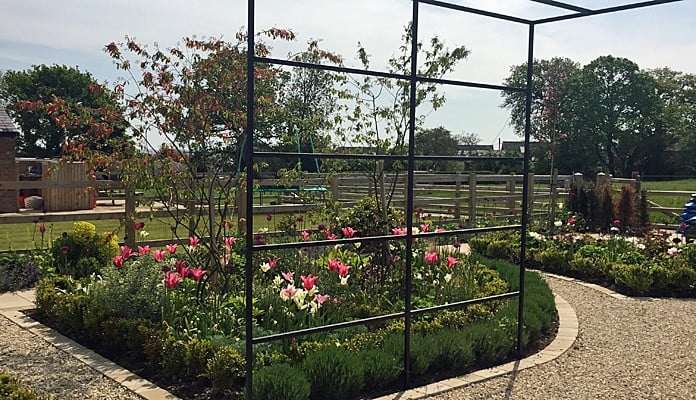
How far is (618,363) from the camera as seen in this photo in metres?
4.36

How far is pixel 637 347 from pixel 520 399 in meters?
1.74

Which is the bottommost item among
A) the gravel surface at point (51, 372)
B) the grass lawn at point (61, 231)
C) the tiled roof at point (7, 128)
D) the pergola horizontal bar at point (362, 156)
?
the grass lawn at point (61, 231)

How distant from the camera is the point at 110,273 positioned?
4.70 metres

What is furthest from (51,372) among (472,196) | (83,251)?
(472,196)

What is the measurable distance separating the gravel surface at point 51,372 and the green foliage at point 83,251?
1.57m

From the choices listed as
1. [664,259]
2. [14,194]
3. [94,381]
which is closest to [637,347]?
[664,259]

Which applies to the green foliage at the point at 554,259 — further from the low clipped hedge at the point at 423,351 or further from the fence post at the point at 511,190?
the fence post at the point at 511,190

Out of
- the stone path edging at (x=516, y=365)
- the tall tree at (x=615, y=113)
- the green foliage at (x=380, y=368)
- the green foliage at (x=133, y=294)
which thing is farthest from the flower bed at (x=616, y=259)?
the tall tree at (x=615, y=113)

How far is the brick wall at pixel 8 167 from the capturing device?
14680mm

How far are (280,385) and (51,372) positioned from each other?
1702 mm

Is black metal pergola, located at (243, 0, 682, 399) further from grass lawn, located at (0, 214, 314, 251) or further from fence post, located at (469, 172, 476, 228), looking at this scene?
fence post, located at (469, 172, 476, 228)

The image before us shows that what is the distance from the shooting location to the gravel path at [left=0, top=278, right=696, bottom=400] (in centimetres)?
366

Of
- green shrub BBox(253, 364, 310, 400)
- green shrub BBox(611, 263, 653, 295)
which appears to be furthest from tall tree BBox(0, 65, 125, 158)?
green shrub BBox(253, 364, 310, 400)

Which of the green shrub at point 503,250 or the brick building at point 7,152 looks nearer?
the green shrub at point 503,250
